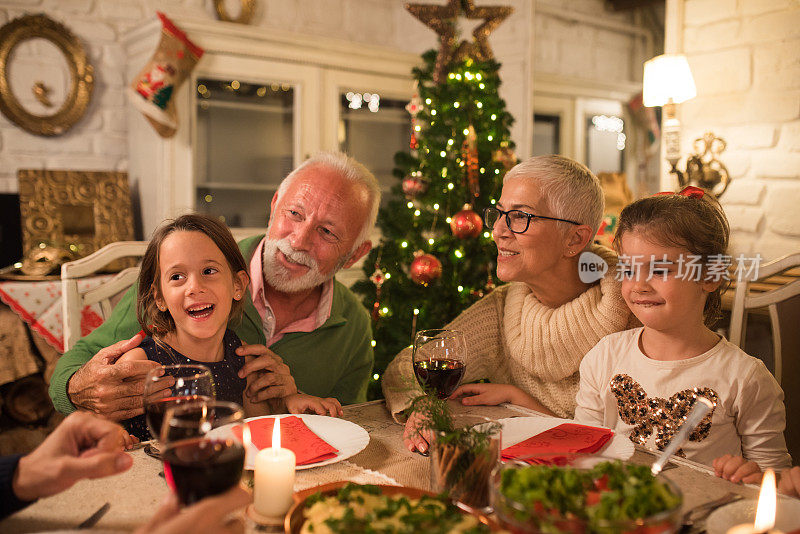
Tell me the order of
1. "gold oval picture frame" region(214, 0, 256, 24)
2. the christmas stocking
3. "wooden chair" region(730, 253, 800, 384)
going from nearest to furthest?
"wooden chair" region(730, 253, 800, 384), the christmas stocking, "gold oval picture frame" region(214, 0, 256, 24)

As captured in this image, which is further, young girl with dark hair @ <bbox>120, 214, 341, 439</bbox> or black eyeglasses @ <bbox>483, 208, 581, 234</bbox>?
black eyeglasses @ <bbox>483, 208, 581, 234</bbox>

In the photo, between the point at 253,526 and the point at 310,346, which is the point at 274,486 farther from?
the point at 310,346

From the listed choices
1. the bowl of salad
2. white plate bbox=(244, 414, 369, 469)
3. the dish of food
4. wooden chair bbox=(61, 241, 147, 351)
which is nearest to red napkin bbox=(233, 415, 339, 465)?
white plate bbox=(244, 414, 369, 469)

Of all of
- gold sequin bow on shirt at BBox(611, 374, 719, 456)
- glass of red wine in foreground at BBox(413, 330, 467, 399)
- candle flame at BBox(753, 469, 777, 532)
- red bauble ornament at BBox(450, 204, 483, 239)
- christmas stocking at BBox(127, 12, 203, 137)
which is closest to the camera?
candle flame at BBox(753, 469, 777, 532)

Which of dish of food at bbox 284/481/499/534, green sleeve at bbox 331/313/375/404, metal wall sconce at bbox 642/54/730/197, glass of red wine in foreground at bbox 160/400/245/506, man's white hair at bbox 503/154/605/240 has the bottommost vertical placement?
green sleeve at bbox 331/313/375/404

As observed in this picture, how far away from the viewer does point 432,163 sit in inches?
131

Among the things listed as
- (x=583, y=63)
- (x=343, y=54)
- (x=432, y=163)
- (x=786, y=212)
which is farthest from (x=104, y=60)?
(x=786, y=212)

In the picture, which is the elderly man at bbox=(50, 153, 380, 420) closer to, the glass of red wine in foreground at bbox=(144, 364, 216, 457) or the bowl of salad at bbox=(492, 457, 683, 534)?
the glass of red wine in foreground at bbox=(144, 364, 216, 457)

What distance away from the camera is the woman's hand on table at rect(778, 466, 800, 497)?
101cm

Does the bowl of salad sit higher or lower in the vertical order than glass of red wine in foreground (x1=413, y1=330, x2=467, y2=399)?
lower

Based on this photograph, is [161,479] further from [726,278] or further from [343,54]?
[343,54]

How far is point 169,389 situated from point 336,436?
347 mm

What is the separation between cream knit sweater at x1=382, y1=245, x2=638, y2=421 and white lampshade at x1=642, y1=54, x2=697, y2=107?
5.47ft

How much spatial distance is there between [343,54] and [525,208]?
242 cm
